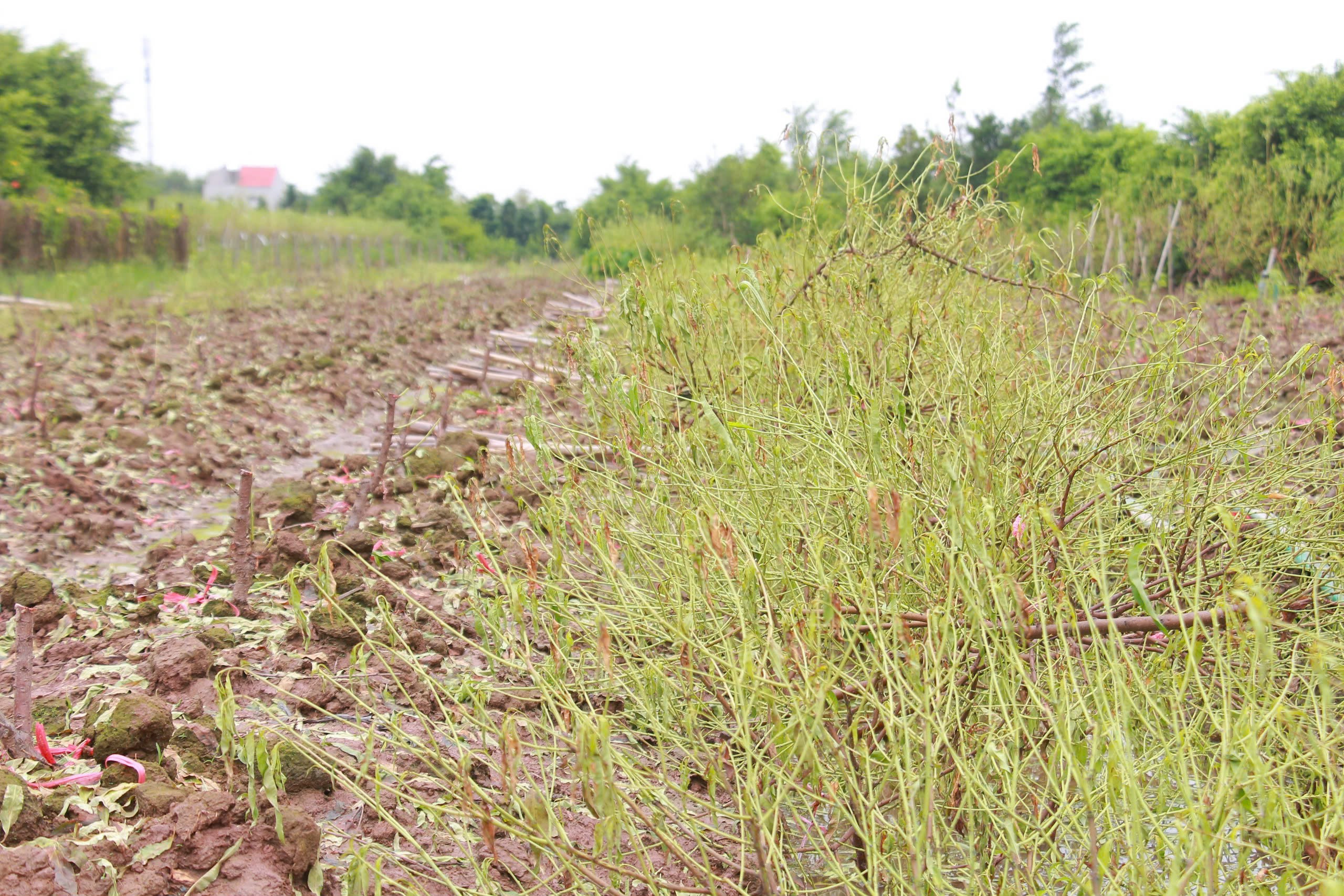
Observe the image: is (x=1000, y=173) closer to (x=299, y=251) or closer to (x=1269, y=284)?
(x=1269, y=284)

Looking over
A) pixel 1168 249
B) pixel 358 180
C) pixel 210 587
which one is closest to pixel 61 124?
pixel 1168 249

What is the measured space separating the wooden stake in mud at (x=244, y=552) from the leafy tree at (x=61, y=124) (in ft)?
70.2

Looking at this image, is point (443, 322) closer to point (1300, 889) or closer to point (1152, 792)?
point (1152, 792)

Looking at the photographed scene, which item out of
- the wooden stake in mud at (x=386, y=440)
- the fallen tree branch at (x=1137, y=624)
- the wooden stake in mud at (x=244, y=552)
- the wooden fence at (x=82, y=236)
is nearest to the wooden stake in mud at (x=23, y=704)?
the wooden stake in mud at (x=244, y=552)

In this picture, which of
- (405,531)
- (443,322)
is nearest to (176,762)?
(405,531)

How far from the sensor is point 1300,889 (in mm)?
1462

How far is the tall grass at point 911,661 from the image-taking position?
162 centimetres

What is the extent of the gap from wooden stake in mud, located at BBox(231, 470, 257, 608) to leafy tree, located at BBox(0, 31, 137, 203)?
21.4 meters

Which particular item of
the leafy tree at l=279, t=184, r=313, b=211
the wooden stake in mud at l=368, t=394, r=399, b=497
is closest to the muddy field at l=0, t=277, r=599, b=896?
the wooden stake in mud at l=368, t=394, r=399, b=497

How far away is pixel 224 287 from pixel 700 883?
55.4ft

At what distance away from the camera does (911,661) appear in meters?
1.67

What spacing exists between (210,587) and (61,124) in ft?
80.5

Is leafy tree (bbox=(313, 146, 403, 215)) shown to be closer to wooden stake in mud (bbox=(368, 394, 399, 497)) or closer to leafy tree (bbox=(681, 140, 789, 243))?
leafy tree (bbox=(681, 140, 789, 243))

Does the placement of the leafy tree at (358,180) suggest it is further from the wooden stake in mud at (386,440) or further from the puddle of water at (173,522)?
the wooden stake in mud at (386,440)
